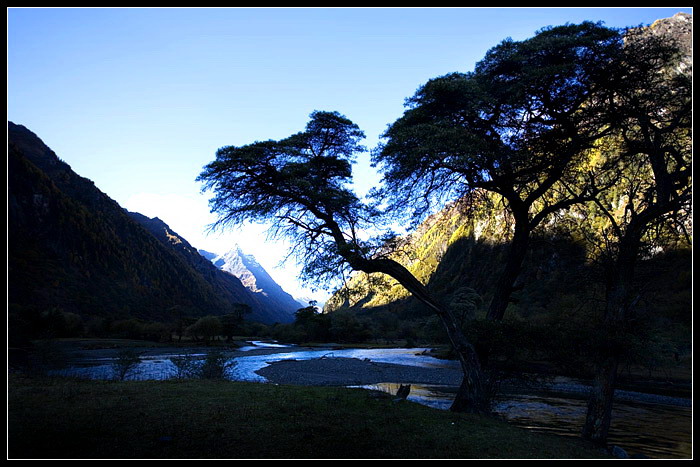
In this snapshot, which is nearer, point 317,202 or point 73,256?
point 317,202

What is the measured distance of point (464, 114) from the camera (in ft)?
45.5

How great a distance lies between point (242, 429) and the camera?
8891mm

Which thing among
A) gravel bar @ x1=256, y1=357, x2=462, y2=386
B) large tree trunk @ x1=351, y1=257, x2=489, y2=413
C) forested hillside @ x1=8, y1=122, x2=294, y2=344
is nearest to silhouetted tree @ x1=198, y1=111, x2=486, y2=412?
large tree trunk @ x1=351, y1=257, x2=489, y2=413

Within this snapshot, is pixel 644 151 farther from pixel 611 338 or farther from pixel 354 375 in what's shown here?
pixel 354 375

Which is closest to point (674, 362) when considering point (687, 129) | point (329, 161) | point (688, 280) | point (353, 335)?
point (688, 280)

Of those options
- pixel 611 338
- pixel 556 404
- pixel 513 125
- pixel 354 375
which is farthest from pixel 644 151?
pixel 354 375

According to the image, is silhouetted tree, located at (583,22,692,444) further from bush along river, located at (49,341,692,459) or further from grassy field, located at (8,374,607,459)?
grassy field, located at (8,374,607,459)

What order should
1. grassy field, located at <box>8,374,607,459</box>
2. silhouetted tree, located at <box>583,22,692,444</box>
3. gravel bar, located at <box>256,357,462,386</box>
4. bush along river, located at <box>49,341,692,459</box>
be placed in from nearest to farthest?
grassy field, located at <box>8,374,607,459</box> → silhouetted tree, located at <box>583,22,692,444</box> → bush along river, located at <box>49,341,692,459</box> → gravel bar, located at <box>256,357,462,386</box>

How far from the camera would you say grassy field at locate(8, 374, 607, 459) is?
7316 millimetres

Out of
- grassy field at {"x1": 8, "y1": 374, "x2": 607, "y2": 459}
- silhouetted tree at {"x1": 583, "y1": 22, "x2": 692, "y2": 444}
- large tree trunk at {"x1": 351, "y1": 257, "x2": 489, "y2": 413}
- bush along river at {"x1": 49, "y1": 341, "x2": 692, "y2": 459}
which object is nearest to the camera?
grassy field at {"x1": 8, "y1": 374, "x2": 607, "y2": 459}

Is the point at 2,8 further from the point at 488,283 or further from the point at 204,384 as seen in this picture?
the point at 488,283

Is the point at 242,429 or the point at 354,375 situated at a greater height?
the point at 242,429

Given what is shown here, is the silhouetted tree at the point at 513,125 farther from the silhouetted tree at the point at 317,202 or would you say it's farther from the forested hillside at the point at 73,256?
the forested hillside at the point at 73,256

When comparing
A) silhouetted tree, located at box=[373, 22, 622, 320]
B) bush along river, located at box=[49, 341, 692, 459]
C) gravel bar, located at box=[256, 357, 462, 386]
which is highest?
silhouetted tree, located at box=[373, 22, 622, 320]
